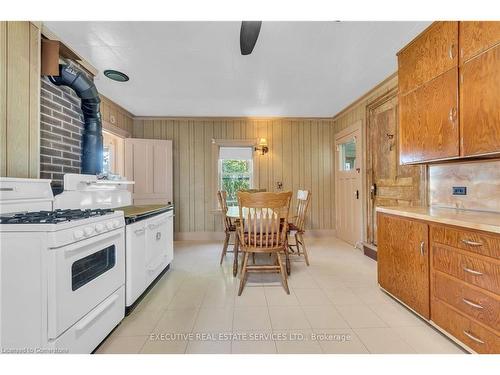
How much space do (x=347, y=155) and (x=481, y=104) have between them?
292 centimetres

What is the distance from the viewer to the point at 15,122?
179cm

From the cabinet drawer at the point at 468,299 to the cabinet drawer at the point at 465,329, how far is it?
43 mm

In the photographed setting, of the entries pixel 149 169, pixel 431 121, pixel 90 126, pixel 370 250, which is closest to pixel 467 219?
pixel 431 121

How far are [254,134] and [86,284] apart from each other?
12.8ft

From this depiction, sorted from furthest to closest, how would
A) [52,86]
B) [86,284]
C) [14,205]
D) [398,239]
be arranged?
[52,86]
[398,239]
[14,205]
[86,284]

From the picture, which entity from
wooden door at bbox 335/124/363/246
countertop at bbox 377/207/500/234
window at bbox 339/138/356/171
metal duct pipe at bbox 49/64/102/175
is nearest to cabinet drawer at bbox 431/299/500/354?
countertop at bbox 377/207/500/234

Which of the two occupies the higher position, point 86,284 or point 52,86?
point 52,86

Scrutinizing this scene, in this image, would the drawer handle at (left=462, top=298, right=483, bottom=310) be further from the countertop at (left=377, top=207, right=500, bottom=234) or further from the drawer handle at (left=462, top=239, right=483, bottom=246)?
the countertop at (left=377, top=207, right=500, bottom=234)

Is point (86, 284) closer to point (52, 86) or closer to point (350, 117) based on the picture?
point (52, 86)

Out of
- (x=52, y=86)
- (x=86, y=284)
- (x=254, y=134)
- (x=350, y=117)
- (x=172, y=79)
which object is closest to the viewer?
Result: (x=86, y=284)

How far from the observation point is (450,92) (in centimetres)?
179

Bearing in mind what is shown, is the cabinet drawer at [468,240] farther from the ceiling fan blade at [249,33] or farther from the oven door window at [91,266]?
the oven door window at [91,266]

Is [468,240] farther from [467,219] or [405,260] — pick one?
[405,260]
